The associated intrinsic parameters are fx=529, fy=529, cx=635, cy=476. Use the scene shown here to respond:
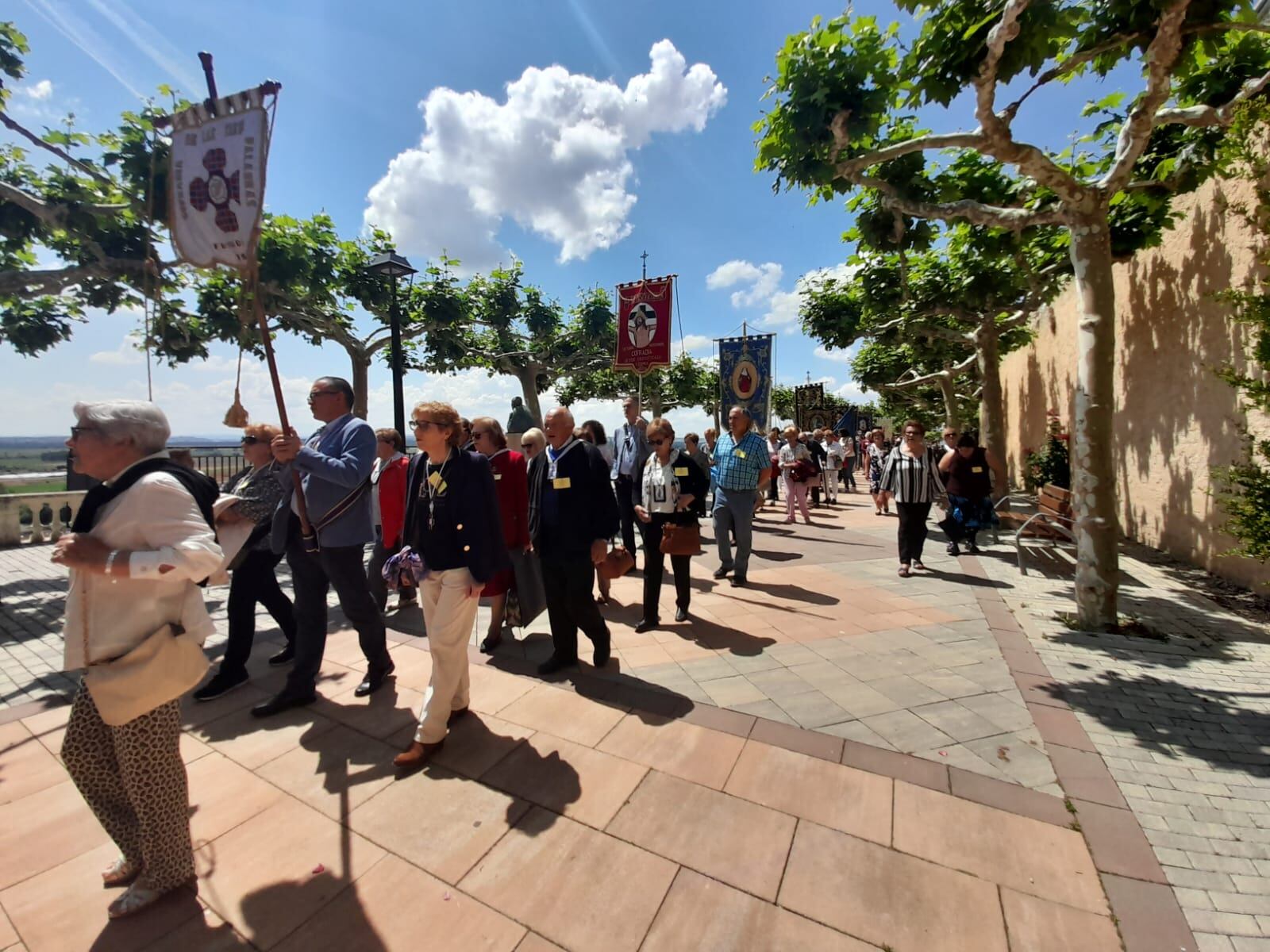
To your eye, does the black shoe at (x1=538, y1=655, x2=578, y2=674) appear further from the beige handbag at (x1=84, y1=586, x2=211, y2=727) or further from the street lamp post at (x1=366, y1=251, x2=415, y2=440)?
the street lamp post at (x1=366, y1=251, x2=415, y2=440)

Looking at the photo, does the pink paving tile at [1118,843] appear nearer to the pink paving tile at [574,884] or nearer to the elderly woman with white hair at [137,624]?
the pink paving tile at [574,884]

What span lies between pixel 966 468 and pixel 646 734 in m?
6.28

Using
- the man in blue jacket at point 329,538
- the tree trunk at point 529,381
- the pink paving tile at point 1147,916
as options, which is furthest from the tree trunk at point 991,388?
the tree trunk at point 529,381

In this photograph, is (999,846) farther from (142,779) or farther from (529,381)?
(529,381)

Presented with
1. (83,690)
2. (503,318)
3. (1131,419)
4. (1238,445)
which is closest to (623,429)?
(83,690)

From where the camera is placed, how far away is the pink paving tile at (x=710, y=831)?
2.06 meters

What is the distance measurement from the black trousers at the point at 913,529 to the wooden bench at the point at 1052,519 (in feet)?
3.16

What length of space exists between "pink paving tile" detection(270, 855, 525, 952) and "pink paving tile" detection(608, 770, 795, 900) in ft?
2.02

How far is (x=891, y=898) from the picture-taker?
191 centimetres

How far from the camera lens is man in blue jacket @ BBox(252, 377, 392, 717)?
3.29 meters

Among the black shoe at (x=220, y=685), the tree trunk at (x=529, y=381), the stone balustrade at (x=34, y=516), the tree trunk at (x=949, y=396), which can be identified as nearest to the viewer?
the black shoe at (x=220, y=685)

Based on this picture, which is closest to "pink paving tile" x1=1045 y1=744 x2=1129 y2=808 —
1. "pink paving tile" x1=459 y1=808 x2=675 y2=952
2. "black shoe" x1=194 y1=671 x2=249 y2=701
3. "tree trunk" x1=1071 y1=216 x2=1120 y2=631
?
"pink paving tile" x1=459 y1=808 x2=675 y2=952

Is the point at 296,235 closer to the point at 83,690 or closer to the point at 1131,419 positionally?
the point at 83,690

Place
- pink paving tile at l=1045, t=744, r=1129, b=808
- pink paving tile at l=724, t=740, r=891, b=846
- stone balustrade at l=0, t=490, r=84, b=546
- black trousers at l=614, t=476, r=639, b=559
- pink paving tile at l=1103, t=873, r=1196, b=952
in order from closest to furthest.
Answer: pink paving tile at l=1103, t=873, r=1196, b=952 → pink paving tile at l=724, t=740, r=891, b=846 → pink paving tile at l=1045, t=744, r=1129, b=808 → black trousers at l=614, t=476, r=639, b=559 → stone balustrade at l=0, t=490, r=84, b=546
